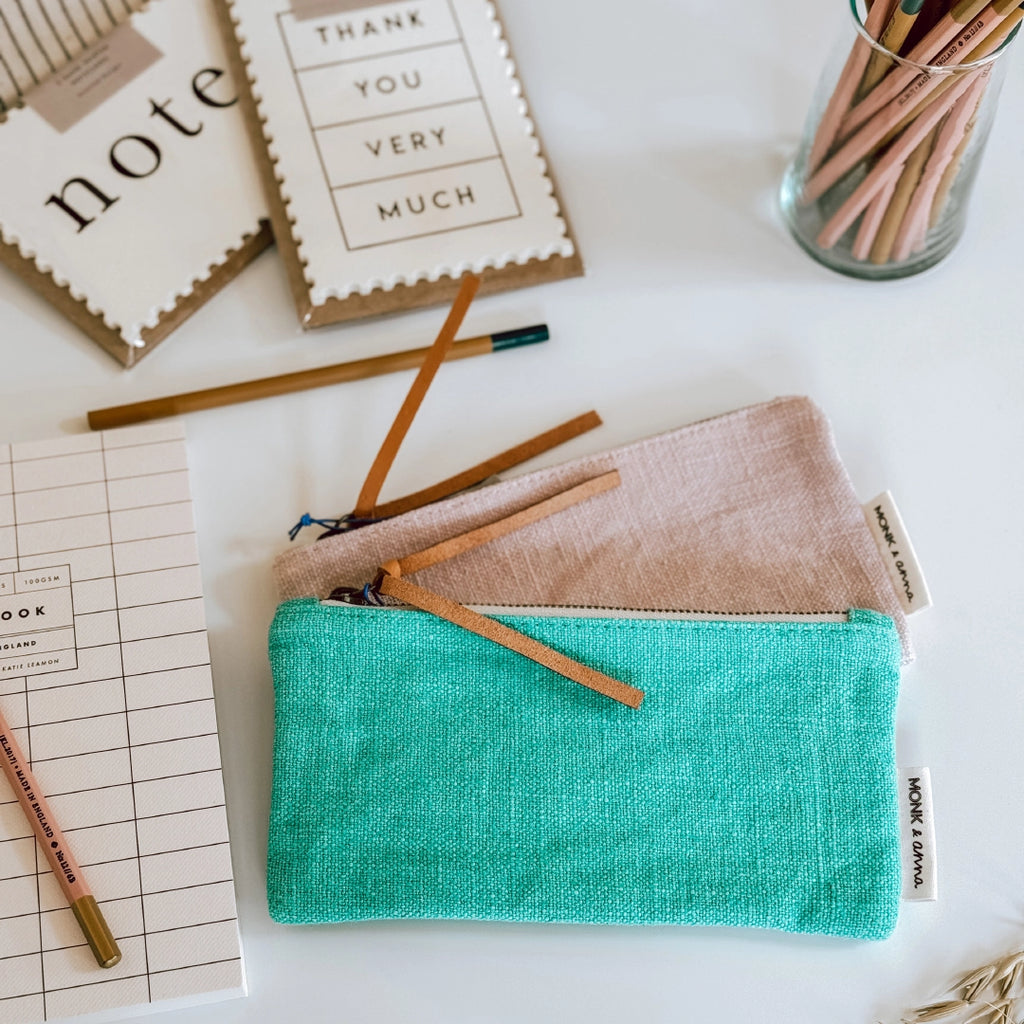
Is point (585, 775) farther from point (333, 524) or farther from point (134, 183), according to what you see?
point (134, 183)

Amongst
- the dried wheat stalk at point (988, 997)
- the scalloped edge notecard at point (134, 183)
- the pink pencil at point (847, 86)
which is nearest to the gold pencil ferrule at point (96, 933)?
the scalloped edge notecard at point (134, 183)

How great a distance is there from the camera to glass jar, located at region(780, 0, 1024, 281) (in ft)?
2.20

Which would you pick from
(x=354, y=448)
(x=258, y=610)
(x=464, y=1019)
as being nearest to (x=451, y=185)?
(x=354, y=448)

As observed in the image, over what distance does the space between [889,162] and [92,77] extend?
0.57 m

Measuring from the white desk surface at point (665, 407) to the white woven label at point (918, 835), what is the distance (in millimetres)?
17

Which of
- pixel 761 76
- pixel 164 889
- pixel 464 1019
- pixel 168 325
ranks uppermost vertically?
pixel 761 76

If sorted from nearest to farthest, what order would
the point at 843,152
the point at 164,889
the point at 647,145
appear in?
the point at 164,889 → the point at 843,152 → the point at 647,145

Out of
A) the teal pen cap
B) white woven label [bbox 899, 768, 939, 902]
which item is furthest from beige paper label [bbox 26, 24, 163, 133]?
white woven label [bbox 899, 768, 939, 902]

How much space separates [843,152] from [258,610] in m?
0.50

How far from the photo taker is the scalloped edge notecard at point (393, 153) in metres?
0.79

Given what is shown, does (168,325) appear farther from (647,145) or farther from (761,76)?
(761,76)

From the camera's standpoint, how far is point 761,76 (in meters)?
0.90

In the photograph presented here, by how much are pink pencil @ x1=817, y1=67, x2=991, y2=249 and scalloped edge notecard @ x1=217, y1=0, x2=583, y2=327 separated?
0.62 ft

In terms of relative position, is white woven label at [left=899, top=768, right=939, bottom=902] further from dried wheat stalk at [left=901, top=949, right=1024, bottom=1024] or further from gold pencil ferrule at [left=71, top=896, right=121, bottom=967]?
gold pencil ferrule at [left=71, top=896, right=121, bottom=967]
